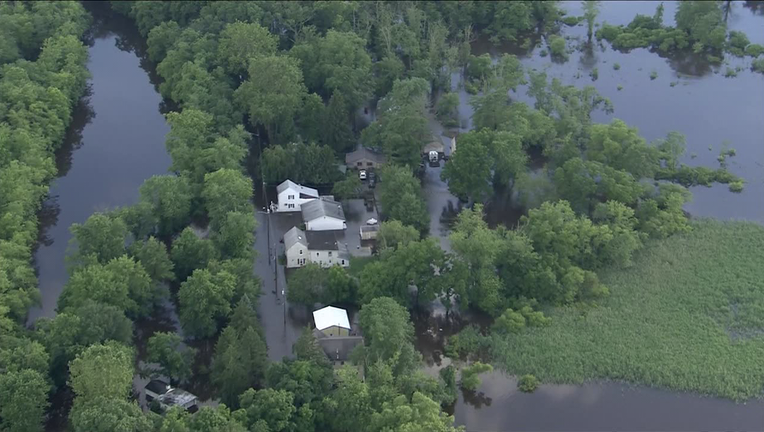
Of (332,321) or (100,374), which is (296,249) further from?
(100,374)

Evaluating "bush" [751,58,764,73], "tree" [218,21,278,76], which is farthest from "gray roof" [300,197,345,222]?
"bush" [751,58,764,73]

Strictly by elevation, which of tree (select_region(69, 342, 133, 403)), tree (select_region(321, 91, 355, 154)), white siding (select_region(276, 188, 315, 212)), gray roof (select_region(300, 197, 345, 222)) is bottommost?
tree (select_region(69, 342, 133, 403))

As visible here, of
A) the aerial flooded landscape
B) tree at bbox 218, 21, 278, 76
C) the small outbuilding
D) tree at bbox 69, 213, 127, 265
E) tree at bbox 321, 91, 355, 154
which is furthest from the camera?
tree at bbox 218, 21, 278, 76

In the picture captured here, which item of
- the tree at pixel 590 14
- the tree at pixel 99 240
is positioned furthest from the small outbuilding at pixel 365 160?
the tree at pixel 590 14

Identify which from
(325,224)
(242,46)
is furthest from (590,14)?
(325,224)

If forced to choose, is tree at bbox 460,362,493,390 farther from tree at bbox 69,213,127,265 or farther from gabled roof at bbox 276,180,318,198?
tree at bbox 69,213,127,265

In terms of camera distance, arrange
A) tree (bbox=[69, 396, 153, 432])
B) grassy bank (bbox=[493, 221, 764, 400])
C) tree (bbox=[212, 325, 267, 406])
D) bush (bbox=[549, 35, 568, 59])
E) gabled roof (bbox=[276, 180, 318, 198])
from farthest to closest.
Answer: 1. bush (bbox=[549, 35, 568, 59])
2. gabled roof (bbox=[276, 180, 318, 198])
3. grassy bank (bbox=[493, 221, 764, 400])
4. tree (bbox=[212, 325, 267, 406])
5. tree (bbox=[69, 396, 153, 432])

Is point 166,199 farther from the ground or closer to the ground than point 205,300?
farther from the ground
